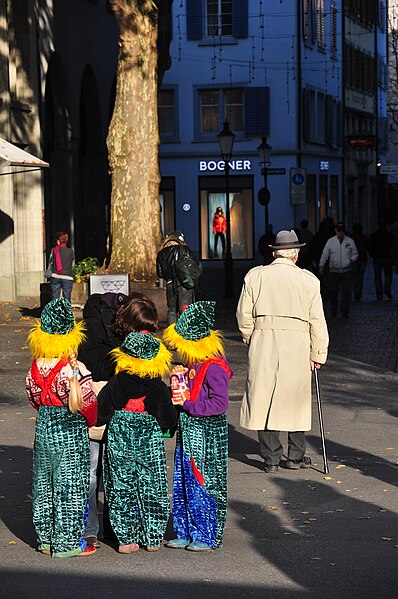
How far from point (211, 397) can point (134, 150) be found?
687 inches

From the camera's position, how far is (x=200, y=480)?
308 inches

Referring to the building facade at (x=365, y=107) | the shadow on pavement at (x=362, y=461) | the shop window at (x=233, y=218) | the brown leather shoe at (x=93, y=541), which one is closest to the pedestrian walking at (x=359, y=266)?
the shadow on pavement at (x=362, y=461)

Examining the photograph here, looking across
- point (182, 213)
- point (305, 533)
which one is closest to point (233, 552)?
point (305, 533)

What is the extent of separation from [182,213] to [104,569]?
45.5 m

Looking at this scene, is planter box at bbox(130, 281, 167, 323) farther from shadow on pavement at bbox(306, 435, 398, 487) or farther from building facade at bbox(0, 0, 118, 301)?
shadow on pavement at bbox(306, 435, 398, 487)

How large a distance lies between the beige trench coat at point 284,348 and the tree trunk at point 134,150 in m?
14.4

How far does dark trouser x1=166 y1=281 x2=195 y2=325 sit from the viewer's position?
66.7ft

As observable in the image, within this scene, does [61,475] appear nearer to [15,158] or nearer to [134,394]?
[134,394]

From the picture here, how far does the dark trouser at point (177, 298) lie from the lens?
2033 cm

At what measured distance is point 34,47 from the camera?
1287 inches

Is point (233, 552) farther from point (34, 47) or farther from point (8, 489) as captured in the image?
point (34, 47)

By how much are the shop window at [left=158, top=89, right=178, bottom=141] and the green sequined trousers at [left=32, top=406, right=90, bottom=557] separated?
45.9 m

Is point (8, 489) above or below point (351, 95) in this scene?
below

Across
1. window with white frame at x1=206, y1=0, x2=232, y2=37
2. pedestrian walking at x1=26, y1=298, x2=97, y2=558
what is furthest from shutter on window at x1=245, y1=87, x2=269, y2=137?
pedestrian walking at x1=26, y1=298, x2=97, y2=558
